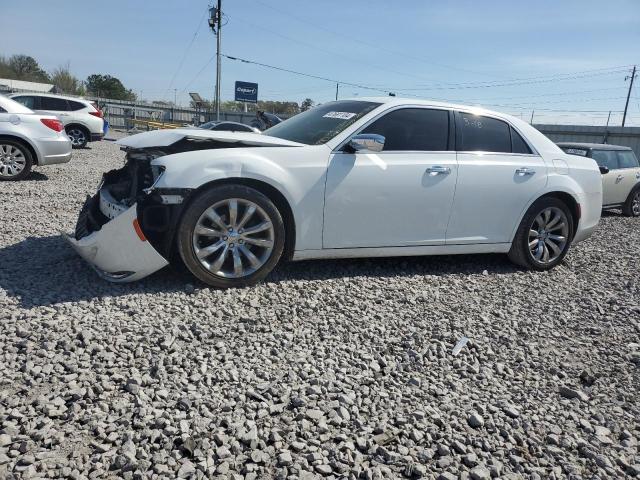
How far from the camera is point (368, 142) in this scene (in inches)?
157

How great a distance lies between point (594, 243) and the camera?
7.16 metres

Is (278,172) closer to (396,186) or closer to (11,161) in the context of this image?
(396,186)

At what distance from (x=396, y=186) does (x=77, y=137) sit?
15.1 meters

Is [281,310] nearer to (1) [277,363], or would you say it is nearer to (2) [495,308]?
(1) [277,363]

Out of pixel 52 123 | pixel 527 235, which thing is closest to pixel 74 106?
pixel 52 123

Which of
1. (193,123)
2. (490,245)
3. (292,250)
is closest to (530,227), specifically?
(490,245)

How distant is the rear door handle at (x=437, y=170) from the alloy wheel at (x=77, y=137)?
1501cm

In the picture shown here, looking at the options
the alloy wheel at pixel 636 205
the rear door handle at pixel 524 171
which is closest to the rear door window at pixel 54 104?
the rear door handle at pixel 524 171

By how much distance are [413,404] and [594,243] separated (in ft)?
18.7

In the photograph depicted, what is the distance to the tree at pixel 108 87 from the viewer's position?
65.8m

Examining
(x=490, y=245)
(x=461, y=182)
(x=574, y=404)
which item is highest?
(x=461, y=182)

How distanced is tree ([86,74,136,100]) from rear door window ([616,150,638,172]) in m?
63.3

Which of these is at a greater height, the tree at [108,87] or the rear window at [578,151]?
the tree at [108,87]

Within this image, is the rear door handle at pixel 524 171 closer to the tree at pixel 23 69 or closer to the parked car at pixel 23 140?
the parked car at pixel 23 140
